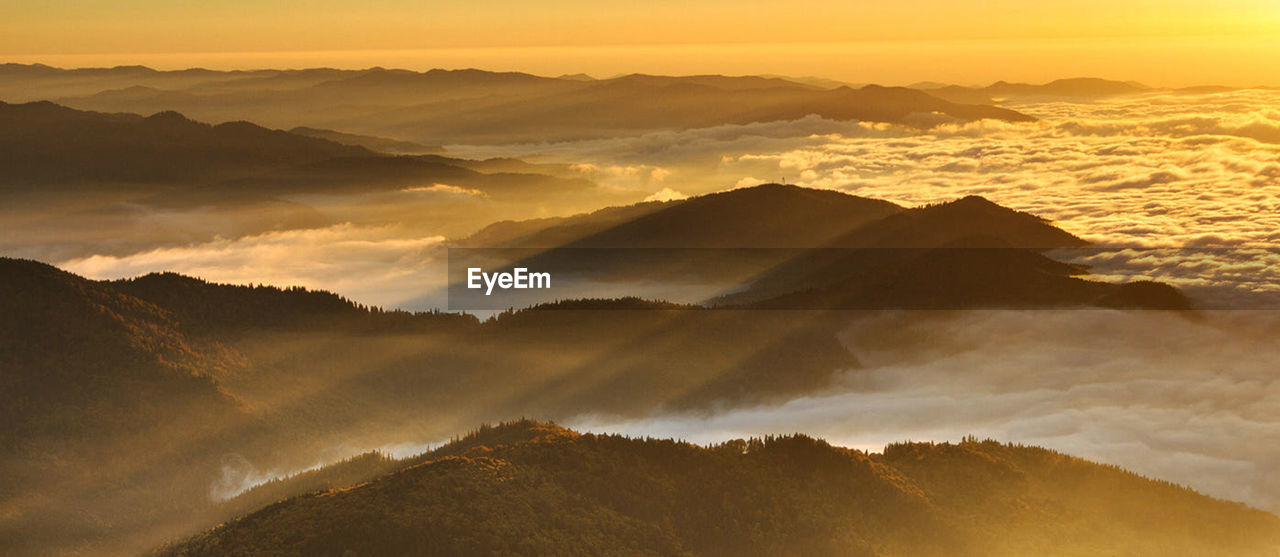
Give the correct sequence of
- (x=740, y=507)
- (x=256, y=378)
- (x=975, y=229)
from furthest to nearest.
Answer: (x=975, y=229) < (x=256, y=378) < (x=740, y=507)

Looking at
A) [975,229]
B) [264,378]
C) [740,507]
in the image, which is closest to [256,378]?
[264,378]

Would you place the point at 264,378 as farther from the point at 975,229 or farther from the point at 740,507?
the point at 975,229

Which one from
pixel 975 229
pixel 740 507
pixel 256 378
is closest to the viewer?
pixel 740 507

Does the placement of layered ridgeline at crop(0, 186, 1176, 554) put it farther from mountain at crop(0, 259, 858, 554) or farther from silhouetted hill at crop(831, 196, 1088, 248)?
silhouetted hill at crop(831, 196, 1088, 248)

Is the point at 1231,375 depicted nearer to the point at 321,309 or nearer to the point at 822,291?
the point at 822,291

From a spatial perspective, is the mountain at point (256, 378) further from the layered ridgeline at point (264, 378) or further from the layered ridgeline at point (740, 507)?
the layered ridgeline at point (740, 507)

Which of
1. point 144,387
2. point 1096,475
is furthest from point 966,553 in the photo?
point 144,387

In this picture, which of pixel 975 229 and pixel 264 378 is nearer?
pixel 264 378
